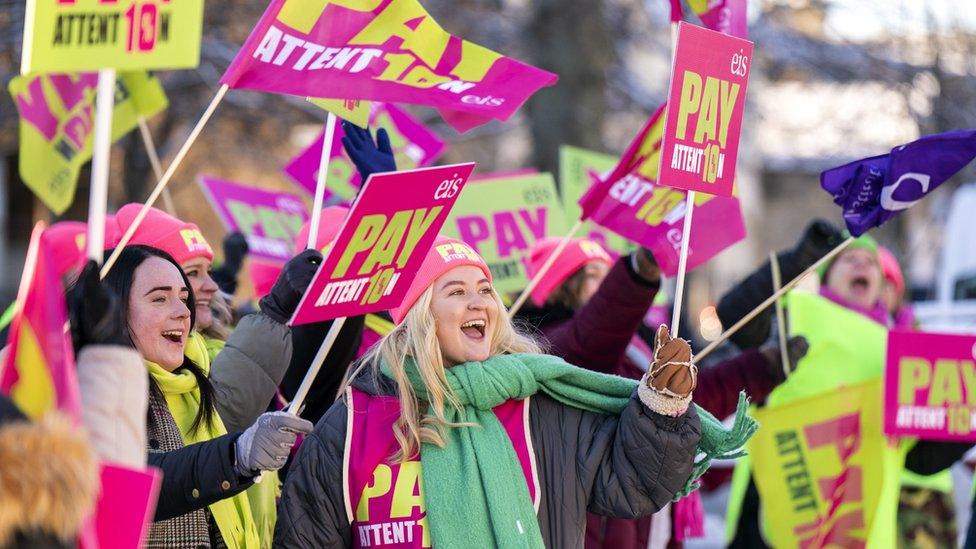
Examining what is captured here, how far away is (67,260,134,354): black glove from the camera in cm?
307

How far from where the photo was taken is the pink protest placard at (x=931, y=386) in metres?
5.80

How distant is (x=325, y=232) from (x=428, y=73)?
89 centimetres

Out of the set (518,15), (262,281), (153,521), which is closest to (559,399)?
(153,521)

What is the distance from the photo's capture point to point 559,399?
3928 mm

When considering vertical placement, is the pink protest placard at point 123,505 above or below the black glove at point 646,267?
below

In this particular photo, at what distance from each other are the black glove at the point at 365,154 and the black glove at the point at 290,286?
32cm

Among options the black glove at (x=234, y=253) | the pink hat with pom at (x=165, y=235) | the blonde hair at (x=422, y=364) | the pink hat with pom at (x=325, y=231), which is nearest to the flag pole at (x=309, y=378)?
the blonde hair at (x=422, y=364)

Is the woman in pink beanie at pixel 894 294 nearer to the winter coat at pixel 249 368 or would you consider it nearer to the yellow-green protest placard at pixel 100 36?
the winter coat at pixel 249 368

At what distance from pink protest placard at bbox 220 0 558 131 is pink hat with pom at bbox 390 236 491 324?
700 millimetres

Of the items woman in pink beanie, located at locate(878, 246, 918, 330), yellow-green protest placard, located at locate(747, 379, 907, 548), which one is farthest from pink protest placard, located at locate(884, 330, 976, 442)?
woman in pink beanie, located at locate(878, 246, 918, 330)

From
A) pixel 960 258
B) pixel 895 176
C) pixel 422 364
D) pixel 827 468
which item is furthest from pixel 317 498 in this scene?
pixel 960 258

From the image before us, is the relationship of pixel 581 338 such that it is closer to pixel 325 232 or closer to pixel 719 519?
pixel 325 232

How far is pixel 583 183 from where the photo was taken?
8164 millimetres

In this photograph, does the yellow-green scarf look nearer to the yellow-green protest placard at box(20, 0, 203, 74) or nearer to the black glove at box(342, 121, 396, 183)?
the black glove at box(342, 121, 396, 183)
